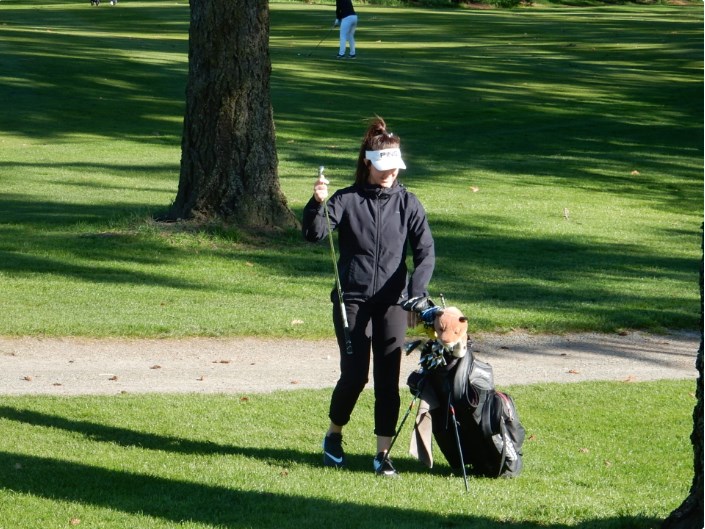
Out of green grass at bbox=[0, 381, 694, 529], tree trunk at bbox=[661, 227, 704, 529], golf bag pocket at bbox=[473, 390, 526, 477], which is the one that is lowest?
green grass at bbox=[0, 381, 694, 529]

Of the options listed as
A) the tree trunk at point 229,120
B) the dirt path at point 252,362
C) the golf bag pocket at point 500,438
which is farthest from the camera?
the tree trunk at point 229,120

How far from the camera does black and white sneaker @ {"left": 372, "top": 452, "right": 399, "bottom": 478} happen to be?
20.6ft

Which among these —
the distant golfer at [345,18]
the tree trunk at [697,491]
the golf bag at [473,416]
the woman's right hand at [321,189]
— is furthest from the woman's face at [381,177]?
the distant golfer at [345,18]

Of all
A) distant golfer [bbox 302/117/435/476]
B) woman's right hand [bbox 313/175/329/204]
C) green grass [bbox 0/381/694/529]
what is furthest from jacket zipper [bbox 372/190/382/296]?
green grass [bbox 0/381/694/529]

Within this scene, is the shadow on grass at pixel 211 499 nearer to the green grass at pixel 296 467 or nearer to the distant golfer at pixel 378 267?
the green grass at pixel 296 467

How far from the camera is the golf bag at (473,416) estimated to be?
602 cm

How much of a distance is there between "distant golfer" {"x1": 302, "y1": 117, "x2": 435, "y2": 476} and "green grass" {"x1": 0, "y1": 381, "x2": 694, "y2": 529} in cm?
47

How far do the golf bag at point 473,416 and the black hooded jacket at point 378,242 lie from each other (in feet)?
1.46

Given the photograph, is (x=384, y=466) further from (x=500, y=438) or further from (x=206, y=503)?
(x=206, y=503)

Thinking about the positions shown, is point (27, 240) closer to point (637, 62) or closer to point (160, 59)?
point (160, 59)

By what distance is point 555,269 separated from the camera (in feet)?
41.7

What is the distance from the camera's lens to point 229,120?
512 inches

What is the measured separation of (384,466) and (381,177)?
154cm

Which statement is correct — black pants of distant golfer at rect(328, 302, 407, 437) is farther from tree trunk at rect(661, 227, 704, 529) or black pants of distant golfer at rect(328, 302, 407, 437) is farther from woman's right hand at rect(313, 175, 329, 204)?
tree trunk at rect(661, 227, 704, 529)
